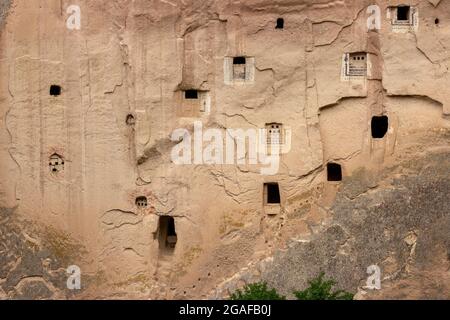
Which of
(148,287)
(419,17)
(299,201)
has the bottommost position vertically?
(148,287)

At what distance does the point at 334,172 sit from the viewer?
2691 cm

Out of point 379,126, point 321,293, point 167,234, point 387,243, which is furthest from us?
point 167,234

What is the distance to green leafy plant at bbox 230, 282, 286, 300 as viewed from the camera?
24.8 m

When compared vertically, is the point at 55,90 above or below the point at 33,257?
above

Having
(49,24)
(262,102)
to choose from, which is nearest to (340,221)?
(262,102)

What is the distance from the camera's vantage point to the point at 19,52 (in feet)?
89.0

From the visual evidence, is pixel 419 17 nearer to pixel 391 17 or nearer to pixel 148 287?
pixel 391 17

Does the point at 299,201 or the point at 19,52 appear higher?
the point at 19,52

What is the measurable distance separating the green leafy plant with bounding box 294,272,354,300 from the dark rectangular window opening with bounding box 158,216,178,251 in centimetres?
358

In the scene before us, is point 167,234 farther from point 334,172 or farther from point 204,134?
point 334,172

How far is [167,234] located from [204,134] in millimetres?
2320

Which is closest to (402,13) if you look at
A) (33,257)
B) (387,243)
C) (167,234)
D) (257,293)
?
(387,243)

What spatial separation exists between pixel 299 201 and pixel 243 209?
114 centimetres

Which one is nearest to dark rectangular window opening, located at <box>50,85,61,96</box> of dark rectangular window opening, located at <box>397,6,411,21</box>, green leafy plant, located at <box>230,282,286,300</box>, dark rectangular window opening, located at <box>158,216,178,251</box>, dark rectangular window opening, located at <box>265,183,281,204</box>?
dark rectangular window opening, located at <box>158,216,178,251</box>
